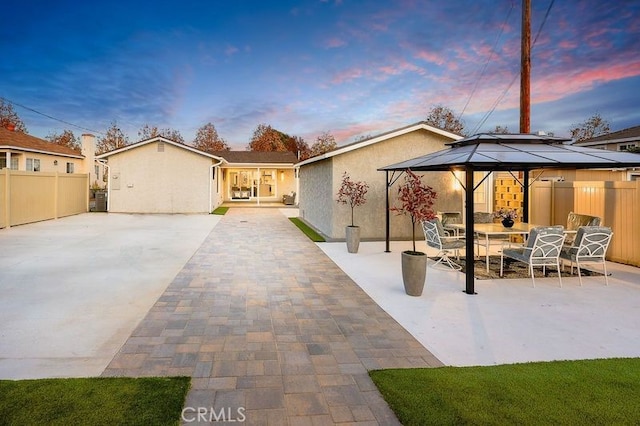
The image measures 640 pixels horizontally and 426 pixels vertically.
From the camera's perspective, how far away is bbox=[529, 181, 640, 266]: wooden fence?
27.0 feet

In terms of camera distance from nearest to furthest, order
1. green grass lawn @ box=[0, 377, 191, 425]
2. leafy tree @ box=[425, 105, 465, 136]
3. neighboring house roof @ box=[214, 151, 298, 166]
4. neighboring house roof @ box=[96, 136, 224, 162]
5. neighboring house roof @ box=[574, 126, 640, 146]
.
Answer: green grass lawn @ box=[0, 377, 191, 425] → neighboring house roof @ box=[574, 126, 640, 146] → neighboring house roof @ box=[96, 136, 224, 162] → neighboring house roof @ box=[214, 151, 298, 166] → leafy tree @ box=[425, 105, 465, 136]

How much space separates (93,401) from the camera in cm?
294

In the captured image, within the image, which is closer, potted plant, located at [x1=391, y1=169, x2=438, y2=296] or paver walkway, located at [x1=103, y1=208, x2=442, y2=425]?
paver walkway, located at [x1=103, y1=208, x2=442, y2=425]

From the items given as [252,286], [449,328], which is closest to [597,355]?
[449,328]

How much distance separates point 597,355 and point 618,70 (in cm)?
1623

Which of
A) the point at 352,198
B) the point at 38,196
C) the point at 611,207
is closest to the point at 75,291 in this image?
the point at 352,198

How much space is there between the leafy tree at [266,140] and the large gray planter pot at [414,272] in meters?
50.9

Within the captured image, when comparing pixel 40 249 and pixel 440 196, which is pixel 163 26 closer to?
pixel 40 249

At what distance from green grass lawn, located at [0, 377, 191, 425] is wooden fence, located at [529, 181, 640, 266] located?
31.0ft

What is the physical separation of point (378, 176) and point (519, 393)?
9.81 m

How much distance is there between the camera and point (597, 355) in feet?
12.9

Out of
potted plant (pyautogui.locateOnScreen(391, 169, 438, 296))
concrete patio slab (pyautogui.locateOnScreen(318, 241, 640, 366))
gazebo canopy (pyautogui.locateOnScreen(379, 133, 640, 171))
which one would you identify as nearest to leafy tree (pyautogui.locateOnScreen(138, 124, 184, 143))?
gazebo canopy (pyautogui.locateOnScreen(379, 133, 640, 171))

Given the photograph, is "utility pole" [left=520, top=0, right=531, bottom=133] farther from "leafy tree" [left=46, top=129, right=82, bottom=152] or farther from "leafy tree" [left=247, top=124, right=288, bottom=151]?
"leafy tree" [left=46, top=129, right=82, bottom=152]

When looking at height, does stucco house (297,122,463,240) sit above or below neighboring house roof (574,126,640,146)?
below
